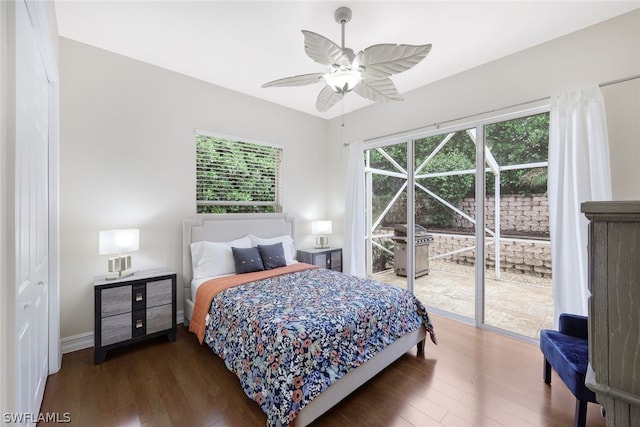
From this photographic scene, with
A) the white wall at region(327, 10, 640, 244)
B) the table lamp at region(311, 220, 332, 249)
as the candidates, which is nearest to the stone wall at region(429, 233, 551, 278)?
the white wall at region(327, 10, 640, 244)

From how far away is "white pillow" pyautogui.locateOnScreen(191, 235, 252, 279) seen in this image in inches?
121

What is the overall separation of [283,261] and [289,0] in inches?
104

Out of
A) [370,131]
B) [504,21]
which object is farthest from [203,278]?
[504,21]

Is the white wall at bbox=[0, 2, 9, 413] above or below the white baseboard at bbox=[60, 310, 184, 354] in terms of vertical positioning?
above

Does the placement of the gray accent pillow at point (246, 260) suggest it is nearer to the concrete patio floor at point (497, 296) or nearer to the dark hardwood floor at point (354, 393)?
the dark hardwood floor at point (354, 393)

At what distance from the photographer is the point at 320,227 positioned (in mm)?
4355

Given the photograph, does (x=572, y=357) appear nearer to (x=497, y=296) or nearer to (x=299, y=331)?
(x=497, y=296)

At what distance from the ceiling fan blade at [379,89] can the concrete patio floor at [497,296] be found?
2258 millimetres

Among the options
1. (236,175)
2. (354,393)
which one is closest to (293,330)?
(354,393)

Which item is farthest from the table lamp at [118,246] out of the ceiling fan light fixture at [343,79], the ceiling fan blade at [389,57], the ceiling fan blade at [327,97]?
the ceiling fan blade at [389,57]

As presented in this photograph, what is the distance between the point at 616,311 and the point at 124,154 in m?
3.62

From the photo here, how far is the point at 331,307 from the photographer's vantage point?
2.10 m

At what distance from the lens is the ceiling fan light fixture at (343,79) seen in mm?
1932

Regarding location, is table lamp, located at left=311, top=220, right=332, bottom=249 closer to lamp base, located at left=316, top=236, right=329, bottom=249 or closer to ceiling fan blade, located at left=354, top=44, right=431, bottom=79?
lamp base, located at left=316, top=236, right=329, bottom=249
